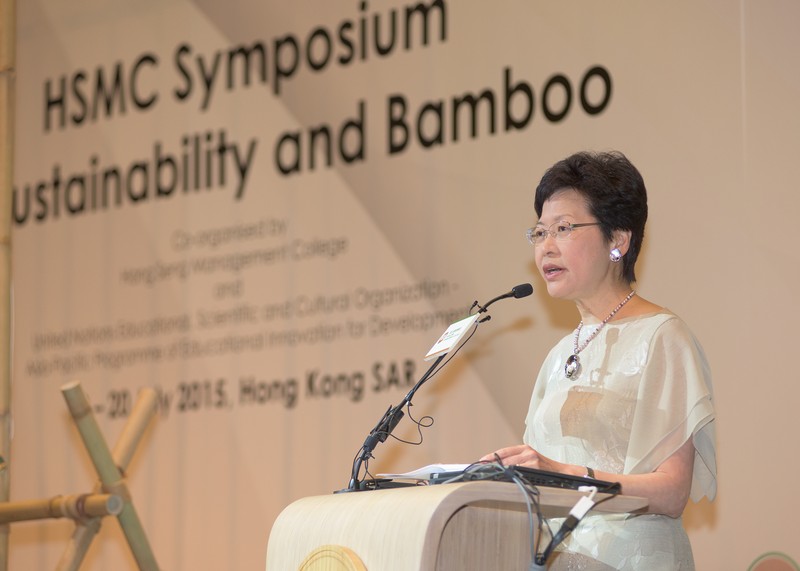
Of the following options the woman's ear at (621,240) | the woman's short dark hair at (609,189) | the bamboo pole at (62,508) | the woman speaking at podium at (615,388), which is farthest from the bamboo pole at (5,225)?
the woman's ear at (621,240)

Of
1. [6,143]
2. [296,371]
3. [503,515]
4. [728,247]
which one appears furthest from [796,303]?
[6,143]

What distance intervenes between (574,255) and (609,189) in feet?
0.59

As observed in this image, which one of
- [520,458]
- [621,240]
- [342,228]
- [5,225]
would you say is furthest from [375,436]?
[342,228]

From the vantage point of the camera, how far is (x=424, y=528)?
5.78ft

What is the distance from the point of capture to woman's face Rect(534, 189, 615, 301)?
8.64ft

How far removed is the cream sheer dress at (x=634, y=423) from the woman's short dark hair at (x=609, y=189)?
8.8 inches

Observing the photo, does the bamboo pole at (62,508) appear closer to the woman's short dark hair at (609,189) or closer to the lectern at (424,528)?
the lectern at (424,528)

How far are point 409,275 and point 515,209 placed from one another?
51cm

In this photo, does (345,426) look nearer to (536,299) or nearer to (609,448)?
(536,299)

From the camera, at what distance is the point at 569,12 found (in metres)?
3.90

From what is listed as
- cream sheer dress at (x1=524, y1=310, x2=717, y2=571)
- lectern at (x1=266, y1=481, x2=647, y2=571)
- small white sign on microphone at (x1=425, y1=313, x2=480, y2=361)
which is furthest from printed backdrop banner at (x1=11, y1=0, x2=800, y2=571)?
lectern at (x1=266, y1=481, x2=647, y2=571)

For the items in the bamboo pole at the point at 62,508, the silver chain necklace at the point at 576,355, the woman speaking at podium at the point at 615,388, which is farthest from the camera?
the bamboo pole at the point at 62,508

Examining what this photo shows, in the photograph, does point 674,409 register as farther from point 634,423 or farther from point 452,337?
point 452,337

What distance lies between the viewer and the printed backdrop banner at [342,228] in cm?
346
